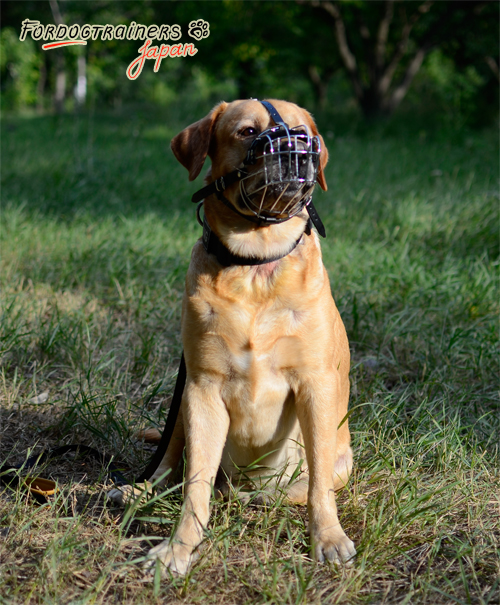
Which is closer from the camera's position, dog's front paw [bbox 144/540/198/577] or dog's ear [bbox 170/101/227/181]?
dog's front paw [bbox 144/540/198/577]

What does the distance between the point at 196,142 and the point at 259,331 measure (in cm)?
80

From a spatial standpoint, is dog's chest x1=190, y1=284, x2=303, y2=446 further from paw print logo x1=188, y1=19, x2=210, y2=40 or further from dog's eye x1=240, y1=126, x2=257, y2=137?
paw print logo x1=188, y1=19, x2=210, y2=40

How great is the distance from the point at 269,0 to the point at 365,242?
10.9 m

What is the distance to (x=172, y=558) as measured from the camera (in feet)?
6.35

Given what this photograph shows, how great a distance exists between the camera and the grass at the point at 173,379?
1.89 metres

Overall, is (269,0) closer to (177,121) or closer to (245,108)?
(177,121)

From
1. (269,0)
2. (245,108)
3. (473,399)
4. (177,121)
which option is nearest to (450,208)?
(473,399)

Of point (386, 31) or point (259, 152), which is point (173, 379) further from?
point (386, 31)

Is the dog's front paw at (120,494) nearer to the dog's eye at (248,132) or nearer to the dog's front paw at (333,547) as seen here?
the dog's front paw at (333,547)

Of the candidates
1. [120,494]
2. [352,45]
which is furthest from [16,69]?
[120,494]

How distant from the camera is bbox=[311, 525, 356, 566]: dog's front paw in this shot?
1963mm

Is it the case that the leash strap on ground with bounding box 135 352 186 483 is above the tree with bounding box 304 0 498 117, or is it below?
below

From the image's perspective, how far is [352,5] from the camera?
43.4ft

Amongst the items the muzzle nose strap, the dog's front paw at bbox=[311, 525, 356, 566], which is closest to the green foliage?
the muzzle nose strap
